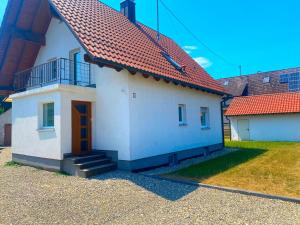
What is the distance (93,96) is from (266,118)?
18.8m

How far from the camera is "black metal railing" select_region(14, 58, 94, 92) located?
439 inches

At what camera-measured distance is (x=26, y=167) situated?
1069 cm

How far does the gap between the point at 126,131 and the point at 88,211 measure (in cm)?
407

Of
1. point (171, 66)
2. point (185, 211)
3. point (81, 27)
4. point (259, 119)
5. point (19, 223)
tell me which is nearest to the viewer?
point (19, 223)

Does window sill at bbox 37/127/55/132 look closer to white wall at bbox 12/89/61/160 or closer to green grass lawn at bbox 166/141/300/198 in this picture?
white wall at bbox 12/89/61/160

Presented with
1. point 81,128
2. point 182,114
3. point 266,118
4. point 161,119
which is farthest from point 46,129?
point 266,118

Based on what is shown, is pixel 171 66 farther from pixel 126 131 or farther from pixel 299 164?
pixel 299 164

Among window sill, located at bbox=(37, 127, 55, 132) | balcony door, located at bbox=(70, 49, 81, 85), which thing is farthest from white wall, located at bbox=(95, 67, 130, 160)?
window sill, located at bbox=(37, 127, 55, 132)

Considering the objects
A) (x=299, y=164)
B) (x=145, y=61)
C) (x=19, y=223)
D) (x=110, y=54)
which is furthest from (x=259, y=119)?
(x=19, y=223)

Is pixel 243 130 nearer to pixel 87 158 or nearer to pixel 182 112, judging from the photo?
pixel 182 112

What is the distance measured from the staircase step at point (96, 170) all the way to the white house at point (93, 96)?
50 mm

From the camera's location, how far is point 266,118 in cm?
2389

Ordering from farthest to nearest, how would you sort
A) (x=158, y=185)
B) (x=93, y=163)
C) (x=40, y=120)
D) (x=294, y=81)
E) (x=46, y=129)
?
(x=294, y=81) → (x=40, y=120) → (x=46, y=129) → (x=93, y=163) → (x=158, y=185)

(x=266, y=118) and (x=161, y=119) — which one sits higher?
(x=266, y=118)
